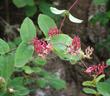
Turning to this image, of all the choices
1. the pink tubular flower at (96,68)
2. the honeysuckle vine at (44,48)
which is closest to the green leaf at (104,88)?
the honeysuckle vine at (44,48)

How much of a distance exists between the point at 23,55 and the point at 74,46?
192 mm

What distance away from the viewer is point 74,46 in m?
1.25

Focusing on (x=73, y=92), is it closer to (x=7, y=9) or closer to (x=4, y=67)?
(x=7, y=9)

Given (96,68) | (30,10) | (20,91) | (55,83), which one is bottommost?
(55,83)

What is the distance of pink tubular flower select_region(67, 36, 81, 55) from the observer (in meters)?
1.23

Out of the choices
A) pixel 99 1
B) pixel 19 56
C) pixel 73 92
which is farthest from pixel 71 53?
pixel 73 92

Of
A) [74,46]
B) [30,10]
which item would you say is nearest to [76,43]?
[74,46]

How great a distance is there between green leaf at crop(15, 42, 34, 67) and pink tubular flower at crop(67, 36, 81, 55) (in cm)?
14

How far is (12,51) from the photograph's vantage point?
1.49 meters

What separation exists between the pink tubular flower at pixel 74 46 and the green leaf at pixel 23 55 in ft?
→ 0.45

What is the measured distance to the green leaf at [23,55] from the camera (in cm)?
134

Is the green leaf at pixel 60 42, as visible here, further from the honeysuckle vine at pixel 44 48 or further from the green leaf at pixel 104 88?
the green leaf at pixel 104 88

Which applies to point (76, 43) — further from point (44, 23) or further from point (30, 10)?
point (30, 10)

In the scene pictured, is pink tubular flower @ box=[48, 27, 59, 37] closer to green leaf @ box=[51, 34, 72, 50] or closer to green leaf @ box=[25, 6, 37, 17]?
green leaf @ box=[51, 34, 72, 50]
